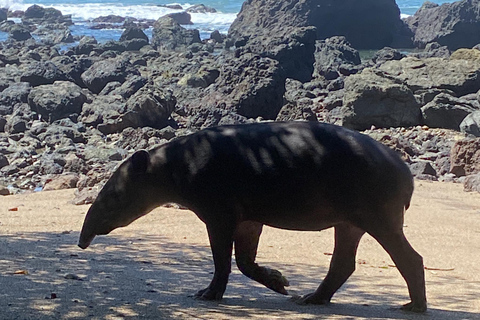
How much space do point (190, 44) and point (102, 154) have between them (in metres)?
26.6

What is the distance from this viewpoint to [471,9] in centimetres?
4494

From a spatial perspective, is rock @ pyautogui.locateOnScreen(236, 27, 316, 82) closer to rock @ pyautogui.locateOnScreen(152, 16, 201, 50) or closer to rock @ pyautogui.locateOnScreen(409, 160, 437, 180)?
rock @ pyautogui.locateOnScreen(152, 16, 201, 50)

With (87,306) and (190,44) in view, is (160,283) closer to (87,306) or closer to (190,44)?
(87,306)

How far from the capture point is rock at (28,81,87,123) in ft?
71.8

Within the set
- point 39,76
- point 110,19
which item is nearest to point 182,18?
point 110,19

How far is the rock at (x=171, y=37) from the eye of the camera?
42.0 meters

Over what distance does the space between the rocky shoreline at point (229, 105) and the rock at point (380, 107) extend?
0.08 ft

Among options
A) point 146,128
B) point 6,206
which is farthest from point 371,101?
point 6,206

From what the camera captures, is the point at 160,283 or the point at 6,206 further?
the point at 6,206

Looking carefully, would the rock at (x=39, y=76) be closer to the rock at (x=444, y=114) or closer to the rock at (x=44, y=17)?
the rock at (x=444, y=114)

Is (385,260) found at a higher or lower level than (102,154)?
higher

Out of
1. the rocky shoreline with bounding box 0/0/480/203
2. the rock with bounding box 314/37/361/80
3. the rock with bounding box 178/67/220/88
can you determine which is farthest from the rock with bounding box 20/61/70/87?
the rock with bounding box 314/37/361/80

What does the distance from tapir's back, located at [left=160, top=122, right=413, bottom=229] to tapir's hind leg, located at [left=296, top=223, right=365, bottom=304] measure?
56cm

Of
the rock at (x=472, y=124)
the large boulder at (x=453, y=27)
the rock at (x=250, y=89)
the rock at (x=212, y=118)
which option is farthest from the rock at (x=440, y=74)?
the large boulder at (x=453, y=27)
